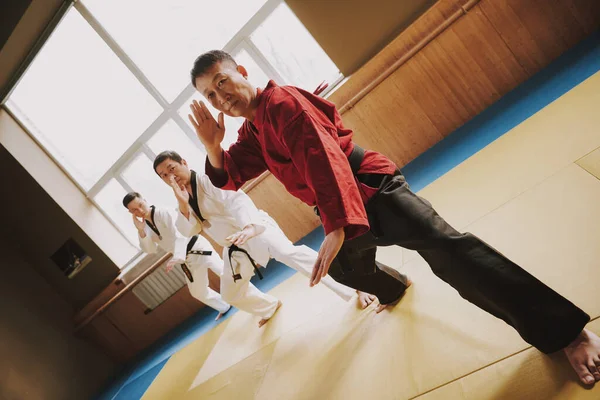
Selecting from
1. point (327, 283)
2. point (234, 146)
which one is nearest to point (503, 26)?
point (327, 283)

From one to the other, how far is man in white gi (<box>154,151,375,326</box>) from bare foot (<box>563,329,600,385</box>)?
176 centimetres

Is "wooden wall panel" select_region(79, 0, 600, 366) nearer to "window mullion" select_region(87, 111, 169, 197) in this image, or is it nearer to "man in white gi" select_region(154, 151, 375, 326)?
"man in white gi" select_region(154, 151, 375, 326)

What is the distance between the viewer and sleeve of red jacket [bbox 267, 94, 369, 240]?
A: 3.72 ft

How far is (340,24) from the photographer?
406 centimetres

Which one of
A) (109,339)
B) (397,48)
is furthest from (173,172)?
(109,339)

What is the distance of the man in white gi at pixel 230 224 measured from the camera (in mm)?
2832

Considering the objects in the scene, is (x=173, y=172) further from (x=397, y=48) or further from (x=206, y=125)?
(x=397, y=48)

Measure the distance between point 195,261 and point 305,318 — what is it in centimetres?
155

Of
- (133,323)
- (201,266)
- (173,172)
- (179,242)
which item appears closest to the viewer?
(173,172)

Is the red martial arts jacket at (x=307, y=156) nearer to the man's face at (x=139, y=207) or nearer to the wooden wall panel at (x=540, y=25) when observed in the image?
the man's face at (x=139, y=207)

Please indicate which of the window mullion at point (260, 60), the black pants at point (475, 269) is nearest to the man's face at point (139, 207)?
the window mullion at point (260, 60)

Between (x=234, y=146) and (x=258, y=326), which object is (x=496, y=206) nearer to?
(x=234, y=146)

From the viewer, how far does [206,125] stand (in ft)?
5.26

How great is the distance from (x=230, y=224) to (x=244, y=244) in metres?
0.27
